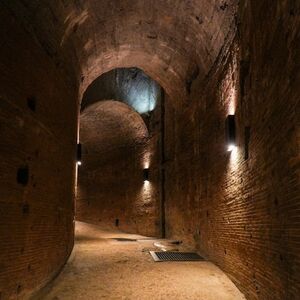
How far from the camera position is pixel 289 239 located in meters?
3.67

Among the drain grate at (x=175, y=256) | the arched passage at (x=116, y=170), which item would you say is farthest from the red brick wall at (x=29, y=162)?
the arched passage at (x=116, y=170)

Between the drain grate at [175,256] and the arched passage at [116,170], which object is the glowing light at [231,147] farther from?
the arched passage at [116,170]

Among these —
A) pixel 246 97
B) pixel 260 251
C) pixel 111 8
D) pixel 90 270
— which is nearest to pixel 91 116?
pixel 111 8

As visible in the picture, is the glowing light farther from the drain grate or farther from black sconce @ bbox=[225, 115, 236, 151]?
the drain grate

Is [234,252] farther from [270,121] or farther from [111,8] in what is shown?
[111,8]

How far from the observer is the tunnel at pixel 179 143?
413 centimetres

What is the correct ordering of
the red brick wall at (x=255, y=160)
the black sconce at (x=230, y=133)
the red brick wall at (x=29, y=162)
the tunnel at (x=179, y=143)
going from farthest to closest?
1. the black sconce at (x=230, y=133)
2. the red brick wall at (x=29, y=162)
3. the tunnel at (x=179, y=143)
4. the red brick wall at (x=255, y=160)

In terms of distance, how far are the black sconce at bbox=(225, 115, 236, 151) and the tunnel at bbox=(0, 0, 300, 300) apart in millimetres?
27

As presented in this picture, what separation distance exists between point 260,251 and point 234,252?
4.77 ft

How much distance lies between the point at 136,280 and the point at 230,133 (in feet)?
10.7

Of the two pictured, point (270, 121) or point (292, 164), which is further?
point (270, 121)

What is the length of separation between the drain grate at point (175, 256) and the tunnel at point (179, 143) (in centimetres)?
14

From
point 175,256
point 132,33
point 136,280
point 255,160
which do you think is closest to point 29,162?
point 136,280

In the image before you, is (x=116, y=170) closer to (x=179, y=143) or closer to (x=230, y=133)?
(x=179, y=143)
